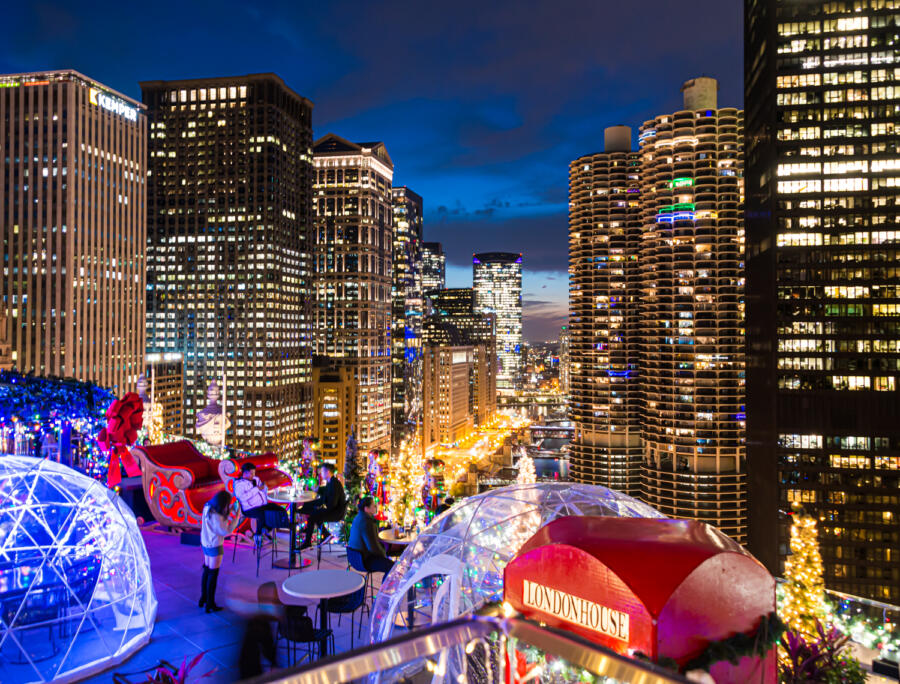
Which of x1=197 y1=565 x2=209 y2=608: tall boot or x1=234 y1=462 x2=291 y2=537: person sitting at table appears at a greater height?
x1=234 y1=462 x2=291 y2=537: person sitting at table

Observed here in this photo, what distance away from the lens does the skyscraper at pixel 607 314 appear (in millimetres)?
91562

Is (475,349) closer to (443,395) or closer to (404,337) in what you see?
(443,395)

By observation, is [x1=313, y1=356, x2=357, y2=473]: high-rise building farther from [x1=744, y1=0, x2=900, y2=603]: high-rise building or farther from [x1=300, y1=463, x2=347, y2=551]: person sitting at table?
[x1=300, y1=463, x2=347, y2=551]: person sitting at table

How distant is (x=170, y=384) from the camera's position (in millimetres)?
106188

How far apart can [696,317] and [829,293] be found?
21.6m

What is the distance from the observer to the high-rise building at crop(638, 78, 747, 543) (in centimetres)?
8006

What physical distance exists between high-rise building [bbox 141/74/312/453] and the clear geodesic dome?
4039 inches

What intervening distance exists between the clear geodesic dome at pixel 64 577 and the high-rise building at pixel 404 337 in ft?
399

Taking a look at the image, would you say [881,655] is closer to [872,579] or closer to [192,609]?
[192,609]

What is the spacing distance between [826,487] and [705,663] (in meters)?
68.3

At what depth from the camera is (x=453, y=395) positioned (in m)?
152

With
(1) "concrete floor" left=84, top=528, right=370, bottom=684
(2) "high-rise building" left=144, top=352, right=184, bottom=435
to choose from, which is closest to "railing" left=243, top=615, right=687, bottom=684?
(1) "concrete floor" left=84, top=528, right=370, bottom=684

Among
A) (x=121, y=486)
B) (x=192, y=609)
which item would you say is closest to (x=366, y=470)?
(x=121, y=486)

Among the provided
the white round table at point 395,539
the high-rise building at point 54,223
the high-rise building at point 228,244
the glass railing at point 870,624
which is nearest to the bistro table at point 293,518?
the white round table at point 395,539
